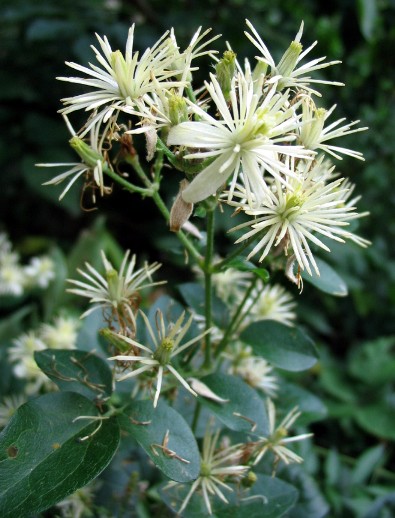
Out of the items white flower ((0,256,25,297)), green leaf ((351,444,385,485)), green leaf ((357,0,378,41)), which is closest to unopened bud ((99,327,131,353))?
green leaf ((351,444,385,485))

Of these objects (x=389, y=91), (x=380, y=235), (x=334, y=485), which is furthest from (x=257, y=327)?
(x=389, y=91)

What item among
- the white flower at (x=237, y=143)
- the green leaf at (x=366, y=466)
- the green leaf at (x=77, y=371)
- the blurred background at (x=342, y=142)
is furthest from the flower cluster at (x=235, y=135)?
the blurred background at (x=342, y=142)

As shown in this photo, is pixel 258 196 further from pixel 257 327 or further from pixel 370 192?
pixel 370 192

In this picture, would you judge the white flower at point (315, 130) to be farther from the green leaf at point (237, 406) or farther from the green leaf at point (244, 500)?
the green leaf at point (244, 500)

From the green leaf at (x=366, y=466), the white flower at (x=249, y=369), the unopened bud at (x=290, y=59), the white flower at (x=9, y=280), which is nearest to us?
the unopened bud at (x=290, y=59)

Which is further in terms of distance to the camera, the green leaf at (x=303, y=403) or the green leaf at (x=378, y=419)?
the green leaf at (x=378, y=419)

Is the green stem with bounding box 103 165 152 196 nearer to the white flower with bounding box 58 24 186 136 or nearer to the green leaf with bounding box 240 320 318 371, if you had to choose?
the white flower with bounding box 58 24 186 136
